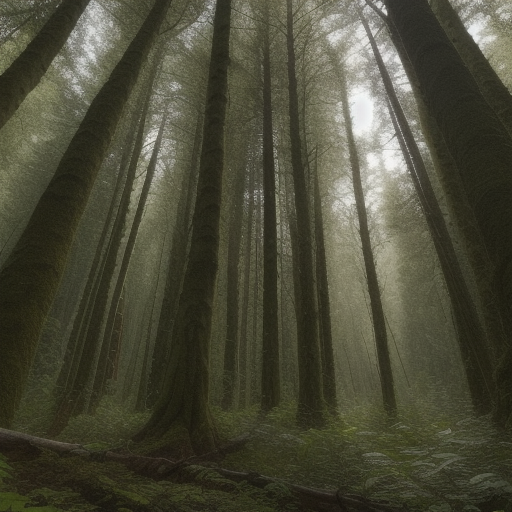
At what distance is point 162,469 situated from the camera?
2129mm

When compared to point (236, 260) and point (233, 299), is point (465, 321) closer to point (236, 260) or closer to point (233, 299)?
point (233, 299)

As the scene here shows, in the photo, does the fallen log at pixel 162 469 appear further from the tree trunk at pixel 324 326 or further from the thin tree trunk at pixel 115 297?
the thin tree trunk at pixel 115 297

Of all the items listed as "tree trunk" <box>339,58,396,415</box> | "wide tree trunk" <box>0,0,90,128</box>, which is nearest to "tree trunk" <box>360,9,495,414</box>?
"tree trunk" <box>339,58,396,415</box>

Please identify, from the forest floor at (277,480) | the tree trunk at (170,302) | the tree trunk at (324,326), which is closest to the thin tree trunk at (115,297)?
the tree trunk at (170,302)

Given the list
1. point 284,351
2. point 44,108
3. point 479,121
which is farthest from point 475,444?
point 44,108

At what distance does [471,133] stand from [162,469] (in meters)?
2.68

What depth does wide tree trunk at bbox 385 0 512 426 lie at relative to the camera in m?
1.75

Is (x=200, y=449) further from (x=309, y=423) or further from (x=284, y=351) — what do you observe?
(x=284, y=351)

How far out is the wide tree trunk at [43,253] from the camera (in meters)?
2.10

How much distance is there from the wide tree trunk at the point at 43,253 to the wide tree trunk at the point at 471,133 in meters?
2.69

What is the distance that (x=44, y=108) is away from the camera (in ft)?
43.1

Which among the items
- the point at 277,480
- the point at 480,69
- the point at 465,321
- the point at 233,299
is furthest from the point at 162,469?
the point at 233,299

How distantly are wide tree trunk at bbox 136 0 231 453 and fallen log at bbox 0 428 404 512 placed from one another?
19.6 inches

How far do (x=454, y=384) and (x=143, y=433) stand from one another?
67.6 feet
